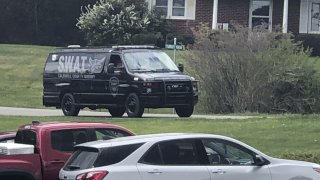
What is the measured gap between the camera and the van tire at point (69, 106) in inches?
1013

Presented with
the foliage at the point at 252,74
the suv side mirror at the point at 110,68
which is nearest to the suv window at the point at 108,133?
the suv side mirror at the point at 110,68

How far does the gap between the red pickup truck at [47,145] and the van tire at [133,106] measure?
11305 mm

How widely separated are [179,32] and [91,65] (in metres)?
19.0

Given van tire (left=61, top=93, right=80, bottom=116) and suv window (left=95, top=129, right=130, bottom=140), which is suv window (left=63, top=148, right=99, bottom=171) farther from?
van tire (left=61, top=93, right=80, bottom=116)

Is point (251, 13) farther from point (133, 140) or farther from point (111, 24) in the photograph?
point (133, 140)

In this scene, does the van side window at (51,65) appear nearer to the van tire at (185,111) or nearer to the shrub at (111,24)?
the van tire at (185,111)

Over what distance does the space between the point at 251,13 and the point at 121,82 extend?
21152 millimetres

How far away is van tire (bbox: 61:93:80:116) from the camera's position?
25.7 m

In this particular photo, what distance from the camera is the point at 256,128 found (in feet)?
66.7

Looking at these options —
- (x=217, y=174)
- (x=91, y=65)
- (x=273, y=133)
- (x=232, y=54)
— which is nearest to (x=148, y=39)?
(x=232, y=54)

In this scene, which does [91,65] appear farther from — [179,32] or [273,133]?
[179,32]

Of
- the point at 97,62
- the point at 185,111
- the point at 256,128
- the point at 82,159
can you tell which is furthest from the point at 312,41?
the point at 82,159

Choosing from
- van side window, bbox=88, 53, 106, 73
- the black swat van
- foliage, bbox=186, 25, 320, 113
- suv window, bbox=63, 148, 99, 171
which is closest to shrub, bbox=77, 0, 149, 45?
foliage, bbox=186, 25, 320, 113

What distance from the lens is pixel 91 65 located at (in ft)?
83.5
